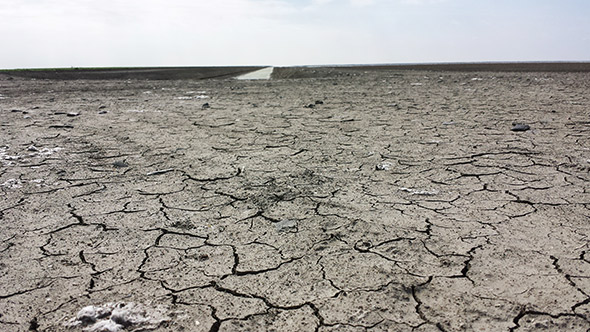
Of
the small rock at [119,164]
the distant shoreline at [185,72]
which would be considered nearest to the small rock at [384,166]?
the small rock at [119,164]

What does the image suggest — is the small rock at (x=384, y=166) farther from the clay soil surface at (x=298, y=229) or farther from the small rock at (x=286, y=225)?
the small rock at (x=286, y=225)

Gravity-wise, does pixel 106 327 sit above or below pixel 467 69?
below

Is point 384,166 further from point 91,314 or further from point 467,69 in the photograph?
point 467,69

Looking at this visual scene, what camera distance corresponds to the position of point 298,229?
6.88ft

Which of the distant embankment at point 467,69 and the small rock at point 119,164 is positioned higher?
the distant embankment at point 467,69

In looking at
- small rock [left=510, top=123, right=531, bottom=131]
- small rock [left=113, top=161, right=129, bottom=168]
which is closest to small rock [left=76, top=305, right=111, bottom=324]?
small rock [left=113, top=161, right=129, bottom=168]

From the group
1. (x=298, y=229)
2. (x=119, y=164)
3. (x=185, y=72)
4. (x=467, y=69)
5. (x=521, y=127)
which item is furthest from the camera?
(x=185, y=72)

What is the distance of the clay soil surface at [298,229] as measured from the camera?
144cm

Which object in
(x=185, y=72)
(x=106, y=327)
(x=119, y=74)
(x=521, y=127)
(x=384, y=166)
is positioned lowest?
(x=106, y=327)

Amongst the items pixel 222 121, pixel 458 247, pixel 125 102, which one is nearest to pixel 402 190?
pixel 458 247

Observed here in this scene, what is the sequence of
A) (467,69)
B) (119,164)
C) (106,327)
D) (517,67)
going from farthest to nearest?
(517,67)
(467,69)
(119,164)
(106,327)

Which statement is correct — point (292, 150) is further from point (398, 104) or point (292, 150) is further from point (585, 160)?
point (398, 104)

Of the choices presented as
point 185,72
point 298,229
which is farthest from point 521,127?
point 185,72

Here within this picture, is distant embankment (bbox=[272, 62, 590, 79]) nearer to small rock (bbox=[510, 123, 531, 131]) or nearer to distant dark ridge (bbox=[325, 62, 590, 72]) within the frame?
distant dark ridge (bbox=[325, 62, 590, 72])
